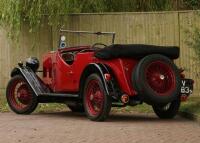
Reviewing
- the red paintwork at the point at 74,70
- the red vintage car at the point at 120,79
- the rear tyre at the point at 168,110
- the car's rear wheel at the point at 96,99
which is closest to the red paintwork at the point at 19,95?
the red paintwork at the point at 74,70

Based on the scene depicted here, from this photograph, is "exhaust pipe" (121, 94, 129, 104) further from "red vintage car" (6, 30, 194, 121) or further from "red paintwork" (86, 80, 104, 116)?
"red paintwork" (86, 80, 104, 116)

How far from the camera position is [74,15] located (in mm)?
19234

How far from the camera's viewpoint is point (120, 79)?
41.7 feet

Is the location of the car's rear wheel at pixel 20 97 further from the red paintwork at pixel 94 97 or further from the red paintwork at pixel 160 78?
the red paintwork at pixel 160 78

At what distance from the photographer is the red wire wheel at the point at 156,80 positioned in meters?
12.5

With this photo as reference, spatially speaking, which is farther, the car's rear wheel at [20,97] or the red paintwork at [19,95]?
the red paintwork at [19,95]

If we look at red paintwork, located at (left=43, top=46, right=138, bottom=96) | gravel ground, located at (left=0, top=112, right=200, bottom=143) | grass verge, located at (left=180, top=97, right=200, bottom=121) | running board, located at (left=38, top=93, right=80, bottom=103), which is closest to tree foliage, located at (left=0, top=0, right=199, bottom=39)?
red paintwork, located at (left=43, top=46, right=138, bottom=96)

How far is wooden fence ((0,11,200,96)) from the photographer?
733 inches

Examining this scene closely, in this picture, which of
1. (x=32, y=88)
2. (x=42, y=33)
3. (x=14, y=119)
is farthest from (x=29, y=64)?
(x=42, y=33)

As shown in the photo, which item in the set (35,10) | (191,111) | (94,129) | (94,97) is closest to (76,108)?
(94,97)

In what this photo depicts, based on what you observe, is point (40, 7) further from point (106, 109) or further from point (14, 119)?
point (106, 109)

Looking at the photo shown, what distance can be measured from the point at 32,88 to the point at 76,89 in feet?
4.30

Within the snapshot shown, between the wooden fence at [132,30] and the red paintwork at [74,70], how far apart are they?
413 centimetres

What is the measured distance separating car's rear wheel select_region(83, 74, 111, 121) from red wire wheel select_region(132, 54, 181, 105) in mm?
647
